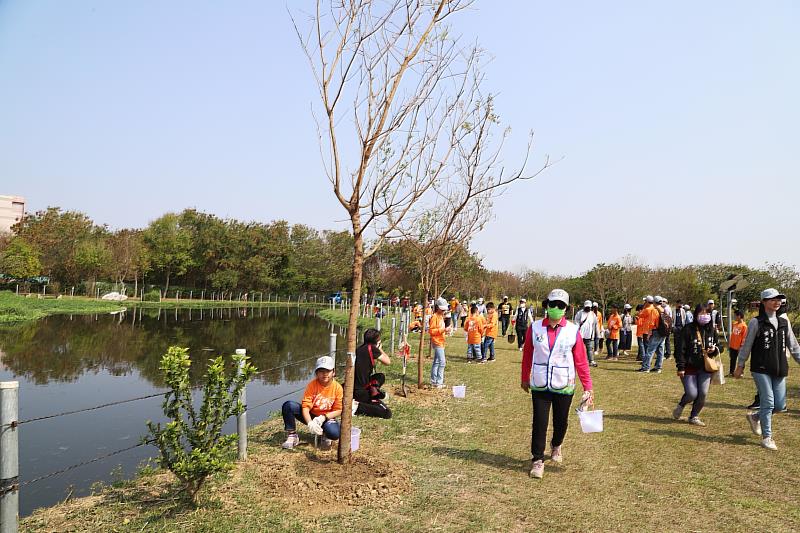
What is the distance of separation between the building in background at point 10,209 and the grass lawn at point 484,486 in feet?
389

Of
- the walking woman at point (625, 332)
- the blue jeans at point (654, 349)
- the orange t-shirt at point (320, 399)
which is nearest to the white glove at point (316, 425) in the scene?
the orange t-shirt at point (320, 399)

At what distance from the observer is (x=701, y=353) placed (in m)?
7.25

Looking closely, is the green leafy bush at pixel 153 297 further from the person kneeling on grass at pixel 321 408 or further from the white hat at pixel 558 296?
the white hat at pixel 558 296

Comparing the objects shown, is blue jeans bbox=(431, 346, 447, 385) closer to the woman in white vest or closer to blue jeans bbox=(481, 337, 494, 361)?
blue jeans bbox=(481, 337, 494, 361)

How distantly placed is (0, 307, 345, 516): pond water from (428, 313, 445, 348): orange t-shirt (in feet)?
11.3

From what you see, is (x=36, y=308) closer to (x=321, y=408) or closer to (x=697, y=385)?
(x=321, y=408)

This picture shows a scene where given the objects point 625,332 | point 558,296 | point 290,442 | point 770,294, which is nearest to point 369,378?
point 290,442

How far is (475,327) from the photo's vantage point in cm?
1348

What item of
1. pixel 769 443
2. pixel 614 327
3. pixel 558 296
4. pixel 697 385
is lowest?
pixel 769 443

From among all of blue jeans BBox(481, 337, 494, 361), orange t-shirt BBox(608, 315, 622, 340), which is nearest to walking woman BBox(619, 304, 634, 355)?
orange t-shirt BBox(608, 315, 622, 340)

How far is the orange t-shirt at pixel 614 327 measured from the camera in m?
15.2

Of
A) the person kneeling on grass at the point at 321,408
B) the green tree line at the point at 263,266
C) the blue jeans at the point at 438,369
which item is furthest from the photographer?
the green tree line at the point at 263,266

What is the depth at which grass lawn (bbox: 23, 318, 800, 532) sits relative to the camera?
430 centimetres

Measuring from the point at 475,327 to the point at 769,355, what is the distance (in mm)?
7601
